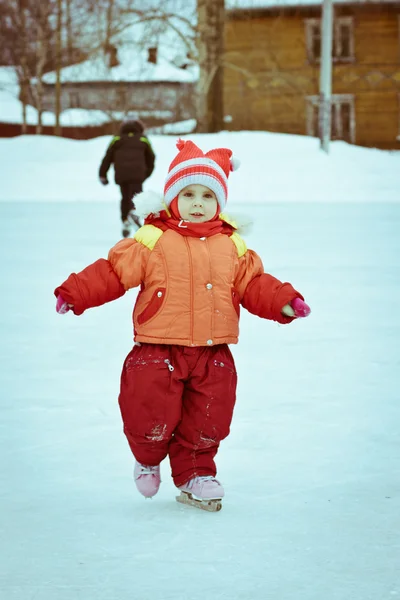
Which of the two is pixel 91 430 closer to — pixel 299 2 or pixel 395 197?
pixel 395 197

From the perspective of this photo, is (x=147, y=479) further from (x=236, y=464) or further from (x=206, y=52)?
(x=206, y=52)

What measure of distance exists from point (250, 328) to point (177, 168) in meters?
3.10

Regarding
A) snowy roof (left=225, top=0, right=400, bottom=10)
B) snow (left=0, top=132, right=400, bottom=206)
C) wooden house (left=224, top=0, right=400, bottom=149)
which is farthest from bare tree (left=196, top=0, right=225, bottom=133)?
wooden house (left=224, top=0, right=400, bottom=149)

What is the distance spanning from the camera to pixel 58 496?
3021mm

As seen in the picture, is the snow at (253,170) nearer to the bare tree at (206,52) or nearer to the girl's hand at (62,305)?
the bare tree at (206,52)

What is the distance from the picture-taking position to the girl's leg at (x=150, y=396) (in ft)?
9.44

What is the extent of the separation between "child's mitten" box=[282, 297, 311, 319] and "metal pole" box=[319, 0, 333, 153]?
17716mm

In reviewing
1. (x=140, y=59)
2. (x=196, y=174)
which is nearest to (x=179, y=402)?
(x=196, y=174)

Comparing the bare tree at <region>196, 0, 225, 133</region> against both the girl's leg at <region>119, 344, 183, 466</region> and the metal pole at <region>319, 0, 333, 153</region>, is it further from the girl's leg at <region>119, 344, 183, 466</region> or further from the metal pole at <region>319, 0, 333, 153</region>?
the girl's leg at <region>119, 344, 183, 466</region>

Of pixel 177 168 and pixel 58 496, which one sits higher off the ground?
pixel 177 168

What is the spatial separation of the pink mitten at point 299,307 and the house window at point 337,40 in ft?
90.0

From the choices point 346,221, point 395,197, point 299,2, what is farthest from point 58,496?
point 299,2

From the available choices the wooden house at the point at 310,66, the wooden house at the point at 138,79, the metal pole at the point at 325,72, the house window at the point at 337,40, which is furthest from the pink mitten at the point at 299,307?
the house window at the point at 337,40

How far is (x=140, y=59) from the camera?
1121 inches
